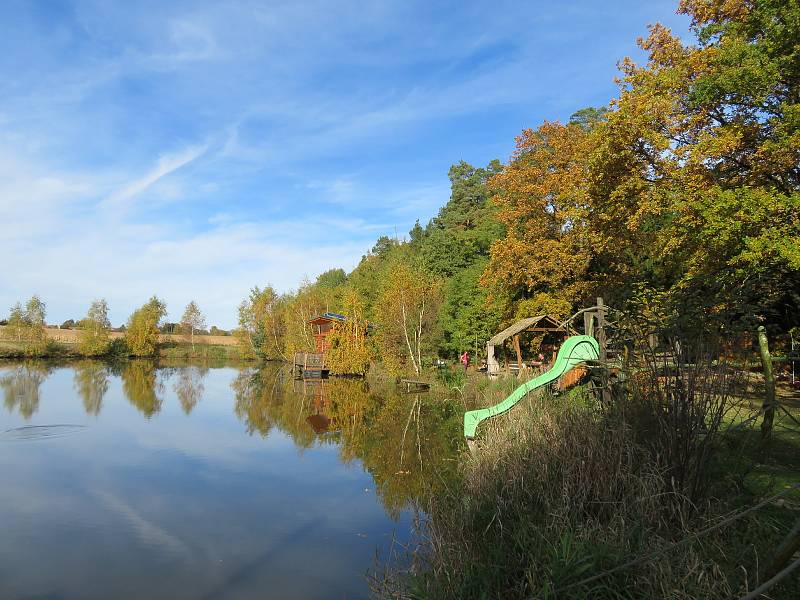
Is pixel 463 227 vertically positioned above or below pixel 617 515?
above

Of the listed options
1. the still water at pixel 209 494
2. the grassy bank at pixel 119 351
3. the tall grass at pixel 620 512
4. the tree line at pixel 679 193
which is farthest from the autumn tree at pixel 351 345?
the tall grass at pixel 620 512

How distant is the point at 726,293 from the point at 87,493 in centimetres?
1194

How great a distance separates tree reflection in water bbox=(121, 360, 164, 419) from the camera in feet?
79.3

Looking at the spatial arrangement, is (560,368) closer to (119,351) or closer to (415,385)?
(415,385)

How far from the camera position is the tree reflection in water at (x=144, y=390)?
79.3ft

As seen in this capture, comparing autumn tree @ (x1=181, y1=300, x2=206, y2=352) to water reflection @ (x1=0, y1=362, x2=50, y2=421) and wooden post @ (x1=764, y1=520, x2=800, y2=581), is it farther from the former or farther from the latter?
wooden post @ (x1=764, y1=520, x2=800, y2=581)

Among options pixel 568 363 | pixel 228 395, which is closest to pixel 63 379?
pixel 228 395

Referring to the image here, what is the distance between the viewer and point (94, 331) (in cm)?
5750

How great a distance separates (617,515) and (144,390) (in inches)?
1175

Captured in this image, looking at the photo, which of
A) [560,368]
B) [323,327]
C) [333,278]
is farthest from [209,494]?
[333,278]

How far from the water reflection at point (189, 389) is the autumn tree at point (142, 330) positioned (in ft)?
66.5

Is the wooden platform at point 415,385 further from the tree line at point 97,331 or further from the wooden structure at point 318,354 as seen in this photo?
the tree line at point 97,331

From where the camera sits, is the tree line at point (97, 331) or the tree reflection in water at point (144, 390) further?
Answer: the tree line at point (97, 331)

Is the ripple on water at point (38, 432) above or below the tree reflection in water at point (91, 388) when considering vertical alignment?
below
